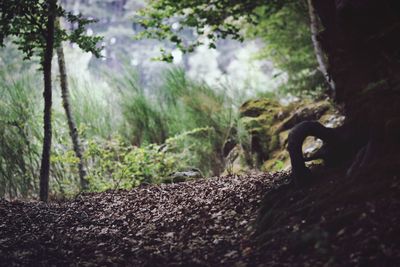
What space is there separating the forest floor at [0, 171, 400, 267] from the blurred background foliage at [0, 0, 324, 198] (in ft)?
7.41

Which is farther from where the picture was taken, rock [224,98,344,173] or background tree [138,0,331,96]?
rock [224,98,344,173]

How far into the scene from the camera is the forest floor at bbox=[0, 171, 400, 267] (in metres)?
2.01

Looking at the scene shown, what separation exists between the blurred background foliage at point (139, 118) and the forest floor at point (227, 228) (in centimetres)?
226

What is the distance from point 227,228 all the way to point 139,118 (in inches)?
217

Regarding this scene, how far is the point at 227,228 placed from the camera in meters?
2.85

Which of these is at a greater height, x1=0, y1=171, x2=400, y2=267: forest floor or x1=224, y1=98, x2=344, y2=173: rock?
x1=224, y1=98, x2=344, y2=173: rock

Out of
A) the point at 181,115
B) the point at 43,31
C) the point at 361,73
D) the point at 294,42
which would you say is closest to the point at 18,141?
the point at 43,31

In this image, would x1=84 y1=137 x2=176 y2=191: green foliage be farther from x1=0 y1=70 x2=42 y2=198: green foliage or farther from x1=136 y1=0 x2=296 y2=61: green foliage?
x1=136 y1=0 x2=296 y2=61: green foliage

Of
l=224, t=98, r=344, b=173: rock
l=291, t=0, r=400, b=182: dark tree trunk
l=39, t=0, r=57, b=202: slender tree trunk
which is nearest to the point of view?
l=291, t=0, r=400, b=182: dark tree trunk

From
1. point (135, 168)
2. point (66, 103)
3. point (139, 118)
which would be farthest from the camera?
point (139, 118)

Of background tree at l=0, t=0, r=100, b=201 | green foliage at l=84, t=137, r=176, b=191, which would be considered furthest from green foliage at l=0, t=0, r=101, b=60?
green foliage at l=84, t=137, r=176, b=191

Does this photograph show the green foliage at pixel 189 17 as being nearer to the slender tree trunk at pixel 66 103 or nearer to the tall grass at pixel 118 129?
the slender tree trunk at pixel 66 103

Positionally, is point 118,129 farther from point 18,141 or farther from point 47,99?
point 47,99

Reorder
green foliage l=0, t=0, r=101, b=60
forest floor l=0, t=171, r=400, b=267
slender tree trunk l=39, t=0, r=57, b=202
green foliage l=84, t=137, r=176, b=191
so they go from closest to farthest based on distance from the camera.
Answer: forest floor l=0, t=171, r=400, b=267, green foliage l=0, t=0, r=101, b=60, slender tree trunk l=39, t=0, r=57, b=202, green foliage l=84, t=137, r=176, b=191
